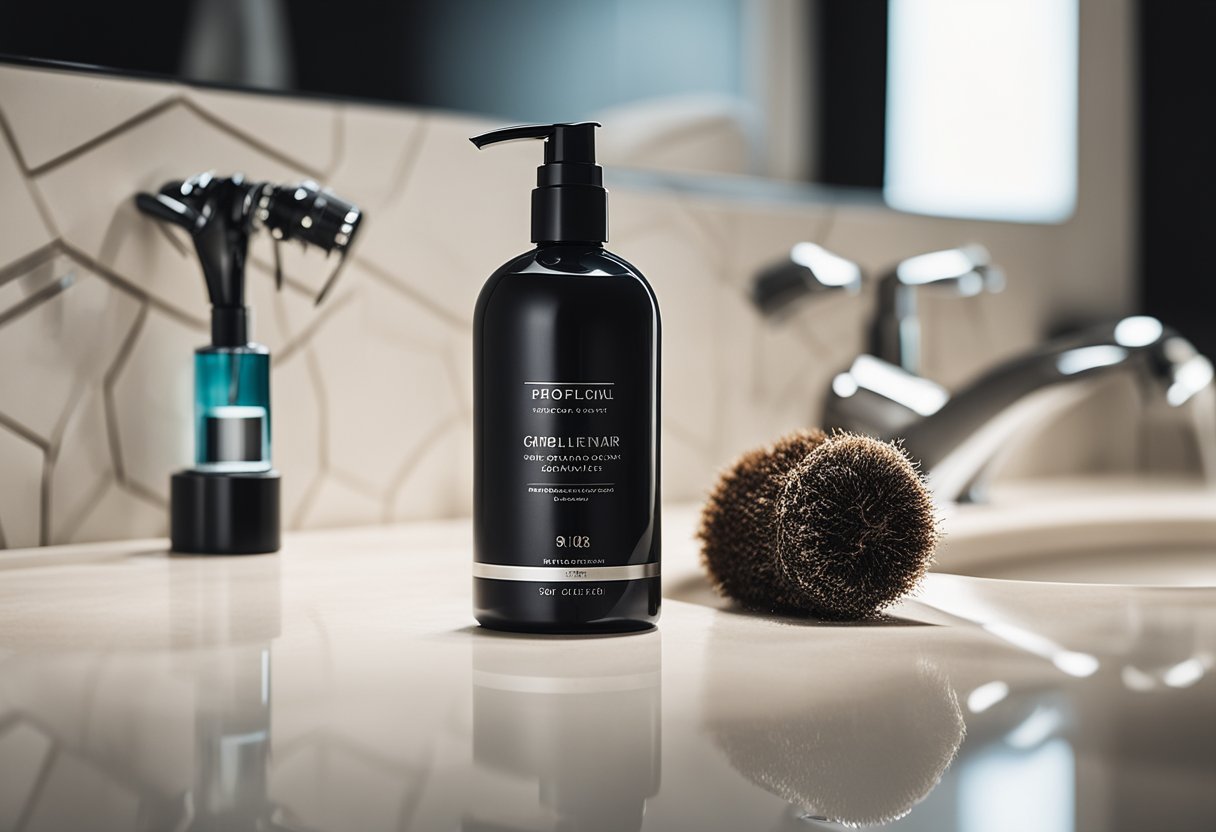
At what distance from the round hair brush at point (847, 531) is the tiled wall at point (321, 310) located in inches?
14.6

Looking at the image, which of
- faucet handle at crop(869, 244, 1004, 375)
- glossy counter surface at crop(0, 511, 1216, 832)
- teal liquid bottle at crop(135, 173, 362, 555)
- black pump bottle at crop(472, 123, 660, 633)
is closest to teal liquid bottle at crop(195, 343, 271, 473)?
teal liquid bottle at crop(135, 173, 362, 555)

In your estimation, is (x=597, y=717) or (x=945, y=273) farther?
(x=945, y=273)

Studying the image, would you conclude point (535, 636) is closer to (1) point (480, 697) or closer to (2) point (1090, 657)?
(1) point (480, 697)

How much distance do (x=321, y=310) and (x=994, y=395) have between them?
1.54 feet

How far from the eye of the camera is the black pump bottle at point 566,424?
423mm

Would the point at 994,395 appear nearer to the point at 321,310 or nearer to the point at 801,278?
the point at 801,278

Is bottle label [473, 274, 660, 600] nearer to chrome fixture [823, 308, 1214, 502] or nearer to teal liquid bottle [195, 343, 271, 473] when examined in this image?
→ teal liquid bottle [195, 343, 271, 473]

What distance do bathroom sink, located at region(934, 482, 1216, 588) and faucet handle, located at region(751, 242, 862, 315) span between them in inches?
7.4

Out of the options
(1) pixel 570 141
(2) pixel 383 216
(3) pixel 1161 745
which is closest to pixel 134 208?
(2) pixel 383 216

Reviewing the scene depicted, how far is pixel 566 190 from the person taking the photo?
0.44m

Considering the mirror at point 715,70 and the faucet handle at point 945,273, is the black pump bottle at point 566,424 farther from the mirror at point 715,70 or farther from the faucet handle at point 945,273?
the faucet handle at point 945,273

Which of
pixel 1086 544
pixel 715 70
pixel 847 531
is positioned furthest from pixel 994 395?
pixel 847 531

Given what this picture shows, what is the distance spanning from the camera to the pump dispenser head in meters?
0.44

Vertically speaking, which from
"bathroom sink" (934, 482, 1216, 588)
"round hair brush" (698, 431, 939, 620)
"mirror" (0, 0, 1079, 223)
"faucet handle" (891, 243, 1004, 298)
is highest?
"mirror" (0, 0, 1079, 223)
